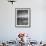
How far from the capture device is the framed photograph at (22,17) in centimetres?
525

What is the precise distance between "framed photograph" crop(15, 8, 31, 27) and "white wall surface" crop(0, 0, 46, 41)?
0.12m

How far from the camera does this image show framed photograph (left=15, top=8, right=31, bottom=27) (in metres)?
5.25

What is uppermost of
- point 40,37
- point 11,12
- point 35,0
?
point 35,0

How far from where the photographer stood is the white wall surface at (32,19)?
5.24 meters

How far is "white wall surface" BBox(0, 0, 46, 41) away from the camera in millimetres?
5238

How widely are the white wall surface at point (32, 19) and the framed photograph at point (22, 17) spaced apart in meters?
0.12

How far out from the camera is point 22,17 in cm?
529

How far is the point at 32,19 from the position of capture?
5250 mm

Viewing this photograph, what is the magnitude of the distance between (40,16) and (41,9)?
279 millimetres

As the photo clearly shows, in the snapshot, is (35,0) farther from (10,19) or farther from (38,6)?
(10,19)

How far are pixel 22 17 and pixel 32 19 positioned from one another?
405 millimetres

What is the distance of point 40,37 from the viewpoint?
5.24m

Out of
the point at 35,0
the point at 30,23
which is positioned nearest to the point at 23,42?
the point at 30,23

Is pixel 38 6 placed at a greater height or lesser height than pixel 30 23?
greater
